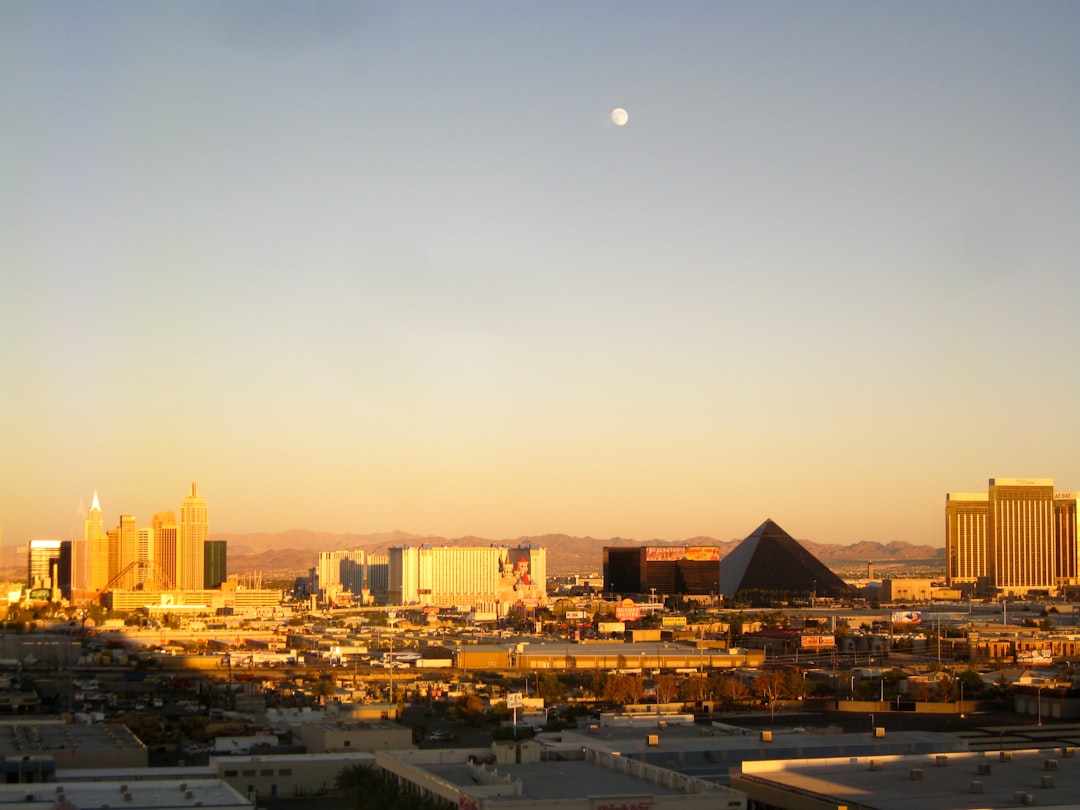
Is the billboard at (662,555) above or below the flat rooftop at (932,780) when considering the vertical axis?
below

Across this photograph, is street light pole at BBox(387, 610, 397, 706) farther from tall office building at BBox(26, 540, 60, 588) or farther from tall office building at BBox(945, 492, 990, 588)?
tall office building at BBox(945, 492, 990, 588)

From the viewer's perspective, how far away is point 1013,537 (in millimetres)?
129500

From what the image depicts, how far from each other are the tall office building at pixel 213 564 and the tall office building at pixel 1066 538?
74538mm

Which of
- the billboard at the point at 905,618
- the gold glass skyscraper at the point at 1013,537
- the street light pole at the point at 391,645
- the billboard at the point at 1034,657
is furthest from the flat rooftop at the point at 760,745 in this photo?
the gold glass skyscraper at the point at 1013,537

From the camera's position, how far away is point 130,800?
20562 millimetres

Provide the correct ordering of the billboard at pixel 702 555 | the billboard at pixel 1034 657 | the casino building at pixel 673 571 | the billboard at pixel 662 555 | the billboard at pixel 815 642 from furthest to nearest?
1. the billboard at pixel 662 555
2. the billboard at pixel 702 555
3. the casino building at pixel 673 571
4. the billboard at pixel 815 642
5. the billboard at pixel 1034 657

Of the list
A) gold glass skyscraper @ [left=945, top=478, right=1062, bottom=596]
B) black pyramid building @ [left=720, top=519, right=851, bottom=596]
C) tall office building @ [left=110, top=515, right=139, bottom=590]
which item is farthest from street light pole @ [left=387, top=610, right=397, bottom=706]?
gold glass skyscraper @ [left=945, top=478, right=1062, bottom=596]

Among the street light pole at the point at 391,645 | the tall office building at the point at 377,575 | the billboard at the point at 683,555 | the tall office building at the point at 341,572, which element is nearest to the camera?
the street light pole at the point at 391,645

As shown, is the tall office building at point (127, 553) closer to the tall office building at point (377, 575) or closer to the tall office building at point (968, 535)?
the tall office building at point (377, 575)

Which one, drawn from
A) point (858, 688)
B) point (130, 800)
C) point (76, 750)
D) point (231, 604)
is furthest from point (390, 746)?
point (231, 604)

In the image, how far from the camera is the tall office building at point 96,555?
12488cm

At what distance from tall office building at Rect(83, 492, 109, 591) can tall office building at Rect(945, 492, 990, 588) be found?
7160 centimetres

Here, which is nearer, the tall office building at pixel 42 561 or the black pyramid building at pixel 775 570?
the black pyramid building at pixel 775 570


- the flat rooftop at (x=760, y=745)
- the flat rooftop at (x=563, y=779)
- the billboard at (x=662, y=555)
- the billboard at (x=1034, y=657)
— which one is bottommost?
the billboard at (x=1034, y=657)
